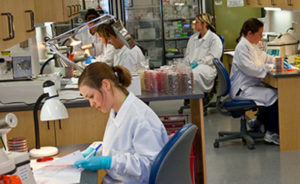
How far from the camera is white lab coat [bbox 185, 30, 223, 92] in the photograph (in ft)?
25.9

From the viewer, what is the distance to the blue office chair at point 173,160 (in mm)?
2666

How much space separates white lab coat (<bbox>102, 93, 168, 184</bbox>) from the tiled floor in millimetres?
2371

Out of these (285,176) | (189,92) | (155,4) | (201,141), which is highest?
(155,4)

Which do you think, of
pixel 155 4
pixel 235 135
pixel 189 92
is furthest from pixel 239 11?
pixel 189 92

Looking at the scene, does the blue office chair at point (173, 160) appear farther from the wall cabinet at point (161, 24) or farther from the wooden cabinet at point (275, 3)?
the wall cabinet at point (161, 24)

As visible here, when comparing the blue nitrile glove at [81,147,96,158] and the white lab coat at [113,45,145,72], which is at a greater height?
the white lab coat at [113,45,145,72]

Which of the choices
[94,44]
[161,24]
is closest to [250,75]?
[94,44]

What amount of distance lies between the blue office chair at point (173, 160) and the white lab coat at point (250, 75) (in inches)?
138

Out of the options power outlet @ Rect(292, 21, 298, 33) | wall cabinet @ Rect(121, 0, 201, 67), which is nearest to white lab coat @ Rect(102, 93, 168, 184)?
power outlet @ Rect(292, 21, 298, 33)

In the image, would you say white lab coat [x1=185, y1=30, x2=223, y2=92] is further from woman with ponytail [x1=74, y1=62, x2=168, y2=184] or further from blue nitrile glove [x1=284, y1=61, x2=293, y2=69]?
woman with ponytail [x1=74, y1=62, x2=168, y2=184]

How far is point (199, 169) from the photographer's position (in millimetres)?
4625

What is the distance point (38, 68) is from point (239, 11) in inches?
207

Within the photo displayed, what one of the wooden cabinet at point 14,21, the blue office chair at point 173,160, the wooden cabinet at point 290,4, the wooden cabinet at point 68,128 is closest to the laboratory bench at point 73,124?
the wooden cabinet at point 68,128

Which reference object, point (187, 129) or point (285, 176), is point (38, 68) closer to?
point (285, 176)
